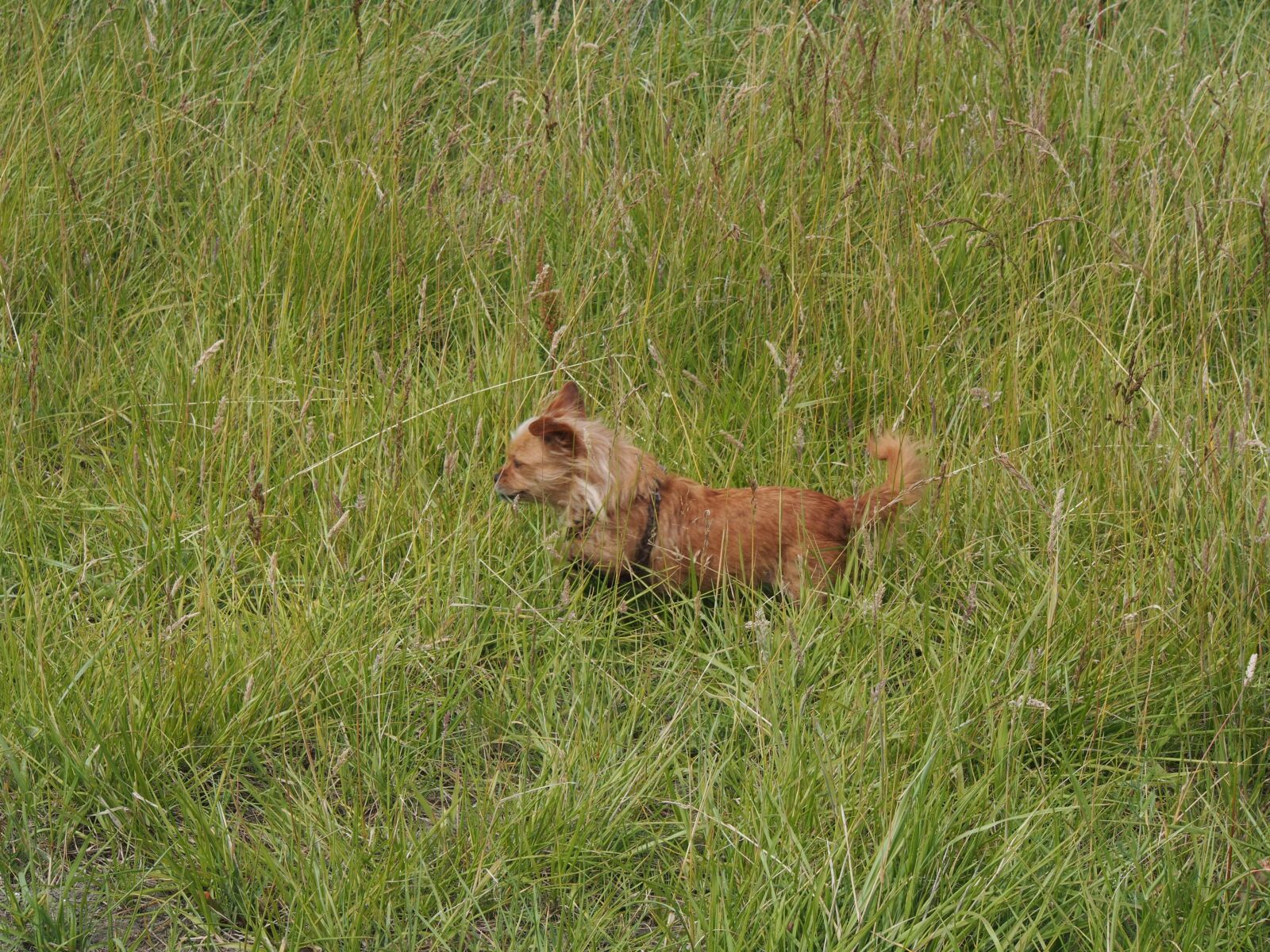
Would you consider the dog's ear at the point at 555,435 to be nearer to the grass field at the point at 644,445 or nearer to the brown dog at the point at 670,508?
the brown dog at the point at 670,508

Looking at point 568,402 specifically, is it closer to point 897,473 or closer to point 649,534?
point 649,534

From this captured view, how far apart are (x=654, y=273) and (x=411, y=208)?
89 centimetres

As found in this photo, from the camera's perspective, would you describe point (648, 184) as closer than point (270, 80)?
Yes

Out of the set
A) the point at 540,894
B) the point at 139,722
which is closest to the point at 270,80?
the point at 139,722

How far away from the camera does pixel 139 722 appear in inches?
102

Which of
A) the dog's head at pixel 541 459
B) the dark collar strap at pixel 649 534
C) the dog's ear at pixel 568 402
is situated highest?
the dog's ear at pixel 568 402

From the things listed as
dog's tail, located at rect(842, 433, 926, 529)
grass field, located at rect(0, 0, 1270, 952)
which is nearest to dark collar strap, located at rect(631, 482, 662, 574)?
grass field, located at rect(0, 0, 1270, 952)

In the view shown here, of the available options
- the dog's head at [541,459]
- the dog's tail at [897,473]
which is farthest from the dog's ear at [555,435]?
the dog's tail at [897,473]

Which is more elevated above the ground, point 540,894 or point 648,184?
point 648,184

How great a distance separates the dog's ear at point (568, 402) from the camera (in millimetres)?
3564

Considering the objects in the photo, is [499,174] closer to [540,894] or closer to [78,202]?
[78,202]

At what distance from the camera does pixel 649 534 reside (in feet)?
11.3

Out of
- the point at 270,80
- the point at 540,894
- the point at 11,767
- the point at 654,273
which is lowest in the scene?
the point at 540,894

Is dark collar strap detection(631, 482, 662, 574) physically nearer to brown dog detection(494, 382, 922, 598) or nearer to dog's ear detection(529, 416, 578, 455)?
brown dog detection(494, 382, 922, 598)
